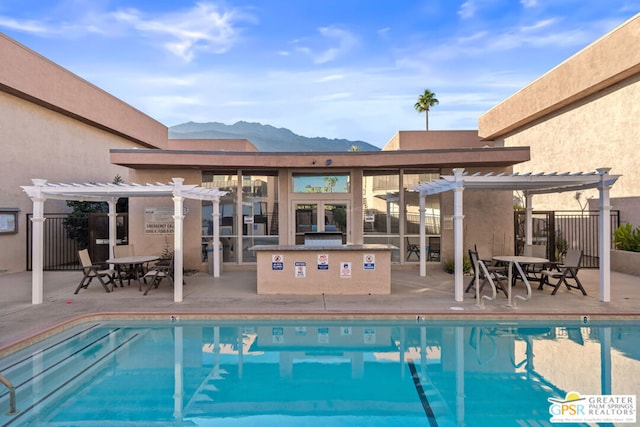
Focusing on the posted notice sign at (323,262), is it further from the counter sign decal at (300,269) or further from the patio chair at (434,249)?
the patio chair at (434,249)

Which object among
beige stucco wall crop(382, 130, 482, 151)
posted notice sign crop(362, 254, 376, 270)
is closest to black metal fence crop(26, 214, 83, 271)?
posted notice sign crop(362, 254, 376, 270)

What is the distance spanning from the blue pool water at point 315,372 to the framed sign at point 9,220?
8391 mm

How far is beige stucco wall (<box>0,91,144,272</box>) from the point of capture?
12570mm

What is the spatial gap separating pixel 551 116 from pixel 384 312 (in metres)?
17.5

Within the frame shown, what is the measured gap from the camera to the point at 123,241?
14109 millimetres

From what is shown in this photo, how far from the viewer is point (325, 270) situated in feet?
29.5

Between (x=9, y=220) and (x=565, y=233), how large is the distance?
22304 millimetres

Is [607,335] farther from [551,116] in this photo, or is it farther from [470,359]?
[551,116]

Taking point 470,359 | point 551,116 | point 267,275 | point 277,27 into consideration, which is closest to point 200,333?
point 267,275

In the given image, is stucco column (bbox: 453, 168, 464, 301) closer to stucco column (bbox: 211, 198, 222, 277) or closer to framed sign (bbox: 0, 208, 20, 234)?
stucco column (bbox: 211, 198, 222, 277)

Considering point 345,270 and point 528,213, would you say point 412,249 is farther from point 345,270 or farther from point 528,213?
point 345,270

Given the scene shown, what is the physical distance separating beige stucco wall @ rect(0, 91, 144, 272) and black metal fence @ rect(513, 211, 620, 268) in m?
17.7

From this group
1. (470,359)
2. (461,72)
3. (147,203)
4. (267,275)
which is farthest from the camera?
(461,72)

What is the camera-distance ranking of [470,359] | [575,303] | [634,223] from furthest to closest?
[634,223] < [575,303] < [470,359]
